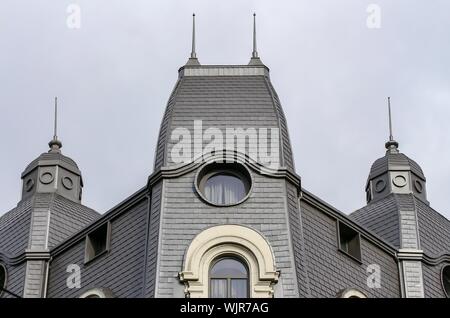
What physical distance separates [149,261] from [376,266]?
349 inches

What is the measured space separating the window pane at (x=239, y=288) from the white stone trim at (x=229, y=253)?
0.96ft

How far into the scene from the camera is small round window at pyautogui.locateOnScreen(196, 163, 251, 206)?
158 feet

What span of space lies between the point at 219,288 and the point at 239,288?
23.6 inches

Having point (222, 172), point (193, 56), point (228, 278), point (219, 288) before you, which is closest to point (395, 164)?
point (193, 56)

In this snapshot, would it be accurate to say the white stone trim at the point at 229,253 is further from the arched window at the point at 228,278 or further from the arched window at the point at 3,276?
the arched window at the point at 3,276

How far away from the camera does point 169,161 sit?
1928 inches

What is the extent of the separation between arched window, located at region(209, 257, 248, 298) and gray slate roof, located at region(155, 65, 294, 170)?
13.7 feet

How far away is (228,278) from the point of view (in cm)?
4606

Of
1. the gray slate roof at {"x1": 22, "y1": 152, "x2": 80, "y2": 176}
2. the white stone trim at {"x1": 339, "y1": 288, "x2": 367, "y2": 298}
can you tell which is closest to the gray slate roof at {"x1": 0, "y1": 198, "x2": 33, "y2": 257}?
the gray slate roof at {"x1": 22, "y1": 152, "x2": 80, "y2": 176}

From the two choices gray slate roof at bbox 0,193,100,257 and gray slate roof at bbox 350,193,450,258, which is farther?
gray slate roof at bbox 350,193,450,258

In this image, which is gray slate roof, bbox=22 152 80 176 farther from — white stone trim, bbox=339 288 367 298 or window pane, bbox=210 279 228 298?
window pane, bbox=210 279 228 298

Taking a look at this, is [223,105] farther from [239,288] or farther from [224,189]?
[239,288]
